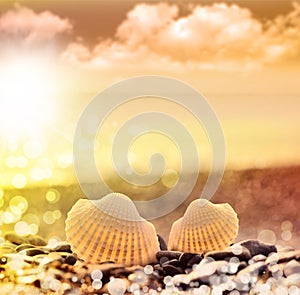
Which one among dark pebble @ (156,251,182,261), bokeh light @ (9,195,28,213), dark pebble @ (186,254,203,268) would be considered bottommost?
dark pebble @ (186,254,203,268)

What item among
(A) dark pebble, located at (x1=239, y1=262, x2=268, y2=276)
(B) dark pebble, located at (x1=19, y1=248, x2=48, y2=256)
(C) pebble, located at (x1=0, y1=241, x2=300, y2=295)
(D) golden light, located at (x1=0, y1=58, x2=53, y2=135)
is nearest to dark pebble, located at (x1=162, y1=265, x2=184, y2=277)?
(C) pebble, located at (x1=0, y1=241, x2=300, y2=295)

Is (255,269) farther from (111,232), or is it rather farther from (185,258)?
(111,232)

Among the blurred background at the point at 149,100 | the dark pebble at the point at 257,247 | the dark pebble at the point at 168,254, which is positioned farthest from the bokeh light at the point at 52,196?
the dark pebble at the point at 257,247

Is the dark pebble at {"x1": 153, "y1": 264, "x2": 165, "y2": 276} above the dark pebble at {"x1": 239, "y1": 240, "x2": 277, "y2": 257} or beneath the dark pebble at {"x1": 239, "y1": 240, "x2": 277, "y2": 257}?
beneath

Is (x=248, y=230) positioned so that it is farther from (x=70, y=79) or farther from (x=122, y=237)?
(x=70, y=79)

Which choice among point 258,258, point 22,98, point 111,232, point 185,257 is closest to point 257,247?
point 258,258

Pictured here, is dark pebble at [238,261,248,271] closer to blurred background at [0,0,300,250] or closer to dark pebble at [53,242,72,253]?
blurred background at [0,0,300,250]

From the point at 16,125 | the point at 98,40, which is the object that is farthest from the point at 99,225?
the point at 98,40
